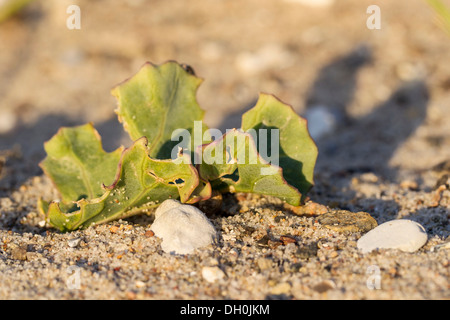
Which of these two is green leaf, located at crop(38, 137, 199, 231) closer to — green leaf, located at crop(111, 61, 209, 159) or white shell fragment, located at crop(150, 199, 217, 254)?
white shell fragment, located at crop(150, 199, 217, 254)

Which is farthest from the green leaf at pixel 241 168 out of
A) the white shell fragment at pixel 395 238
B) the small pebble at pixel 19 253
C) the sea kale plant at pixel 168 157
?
the small pebble at pixel 19 253

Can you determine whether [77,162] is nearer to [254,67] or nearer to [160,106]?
[160,106]

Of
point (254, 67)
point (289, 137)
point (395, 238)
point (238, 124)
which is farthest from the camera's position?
point (254, 67)

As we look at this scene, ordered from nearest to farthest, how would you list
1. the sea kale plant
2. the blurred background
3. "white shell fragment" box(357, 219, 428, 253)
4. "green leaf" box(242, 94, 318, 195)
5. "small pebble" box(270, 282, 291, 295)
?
"small pebble" box(270, 282, 291, 295)
"white shell fragment" box(357, 219, 428, 253)
the sea kale plant
"green leaf" box(242, 94, 318, 195)
the blurred background

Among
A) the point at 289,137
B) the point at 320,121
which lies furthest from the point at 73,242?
the point at 320,121

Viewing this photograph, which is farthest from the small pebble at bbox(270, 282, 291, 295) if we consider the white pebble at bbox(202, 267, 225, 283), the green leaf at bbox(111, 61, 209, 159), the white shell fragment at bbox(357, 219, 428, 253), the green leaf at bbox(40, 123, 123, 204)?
the green leaf at bbox(40, 123, 123, 204)

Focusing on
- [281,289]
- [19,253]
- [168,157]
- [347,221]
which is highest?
[168,157]
